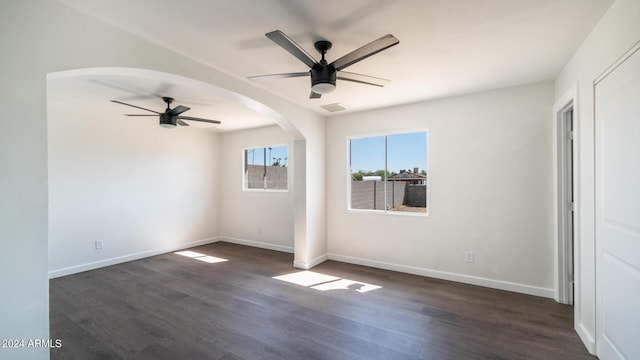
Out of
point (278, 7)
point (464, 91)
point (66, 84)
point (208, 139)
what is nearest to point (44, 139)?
point (278, 7)

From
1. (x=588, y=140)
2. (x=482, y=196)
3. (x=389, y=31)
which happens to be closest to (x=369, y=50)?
(x=389, y=31)

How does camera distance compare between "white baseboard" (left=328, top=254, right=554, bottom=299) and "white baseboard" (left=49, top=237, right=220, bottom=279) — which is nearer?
"white baseboard" (left=328, top=254, right=554, bottom=299)

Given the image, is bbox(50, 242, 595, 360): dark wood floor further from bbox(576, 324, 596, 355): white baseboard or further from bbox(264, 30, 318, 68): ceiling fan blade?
bbox(264, 30, 318, 68): ceiling fan blade

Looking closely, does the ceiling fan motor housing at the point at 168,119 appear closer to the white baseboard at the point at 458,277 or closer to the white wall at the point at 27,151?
the white wall at the point at 27,151

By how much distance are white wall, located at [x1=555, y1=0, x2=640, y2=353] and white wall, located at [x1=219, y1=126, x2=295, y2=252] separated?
4095 mm

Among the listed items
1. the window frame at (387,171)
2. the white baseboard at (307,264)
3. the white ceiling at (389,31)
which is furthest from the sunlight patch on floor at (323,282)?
the white ceiling at (389,31)

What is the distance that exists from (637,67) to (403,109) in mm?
2659

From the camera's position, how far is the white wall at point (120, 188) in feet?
13.3

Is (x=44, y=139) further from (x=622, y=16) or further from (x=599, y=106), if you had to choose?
(x=599, y=106)

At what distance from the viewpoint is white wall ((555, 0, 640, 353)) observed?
1855mm

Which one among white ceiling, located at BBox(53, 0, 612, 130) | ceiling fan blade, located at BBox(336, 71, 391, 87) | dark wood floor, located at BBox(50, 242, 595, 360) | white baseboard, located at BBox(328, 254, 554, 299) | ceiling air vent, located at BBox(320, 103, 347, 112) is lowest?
dark wood floor, located at BBox(50, 242, 595, 360)

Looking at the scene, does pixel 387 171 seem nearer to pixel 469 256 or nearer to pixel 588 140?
pixel 469 256

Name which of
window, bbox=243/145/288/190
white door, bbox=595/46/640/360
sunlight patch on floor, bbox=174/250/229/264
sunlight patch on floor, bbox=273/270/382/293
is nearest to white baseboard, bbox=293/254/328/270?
sunlight patch on floor, bbox=273/270/382/293

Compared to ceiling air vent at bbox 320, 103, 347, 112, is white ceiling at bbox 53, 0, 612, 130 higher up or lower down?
higher up
